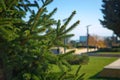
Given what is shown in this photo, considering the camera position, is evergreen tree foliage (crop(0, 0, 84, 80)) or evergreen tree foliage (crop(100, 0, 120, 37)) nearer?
evergreen tree foliage (crop(0, 0, 84, 80))

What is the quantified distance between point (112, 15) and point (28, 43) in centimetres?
4229

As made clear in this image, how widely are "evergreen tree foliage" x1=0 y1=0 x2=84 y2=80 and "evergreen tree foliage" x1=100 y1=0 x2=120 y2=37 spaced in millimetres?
41710

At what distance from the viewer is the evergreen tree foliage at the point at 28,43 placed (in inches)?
150

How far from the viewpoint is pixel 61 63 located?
13.2ft

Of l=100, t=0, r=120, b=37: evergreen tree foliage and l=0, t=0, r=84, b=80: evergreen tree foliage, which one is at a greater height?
l=100, t=0, r=120, b=37: evergreen tree foliage

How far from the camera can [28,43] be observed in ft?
13.2

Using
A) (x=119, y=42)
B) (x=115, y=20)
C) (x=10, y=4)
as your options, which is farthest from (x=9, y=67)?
(x=119, y=42)

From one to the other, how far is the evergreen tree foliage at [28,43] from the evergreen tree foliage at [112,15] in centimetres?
4171

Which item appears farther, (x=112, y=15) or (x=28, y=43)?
(x=112, y=15)

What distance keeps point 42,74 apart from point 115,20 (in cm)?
4206

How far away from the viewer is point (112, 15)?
45281 mm

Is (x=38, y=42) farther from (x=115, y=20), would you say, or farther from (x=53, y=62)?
(x=115, y=20)

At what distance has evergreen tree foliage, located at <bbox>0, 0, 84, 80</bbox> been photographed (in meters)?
3.80

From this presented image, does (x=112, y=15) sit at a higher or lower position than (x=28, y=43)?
higher
